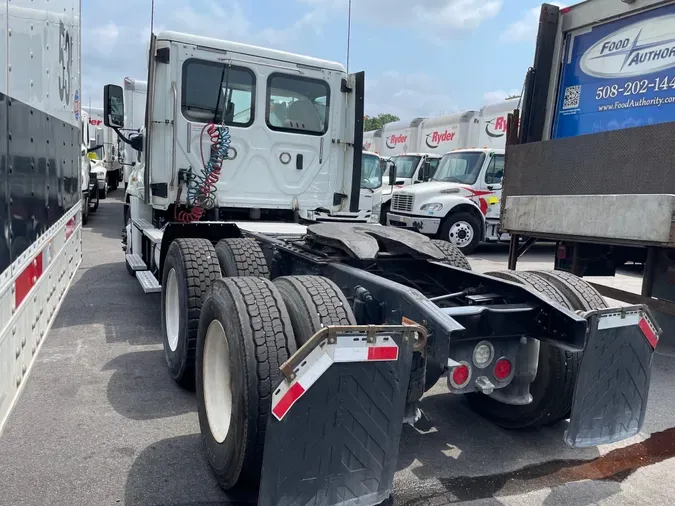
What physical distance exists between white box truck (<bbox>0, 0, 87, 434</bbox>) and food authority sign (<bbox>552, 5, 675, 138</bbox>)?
530 cm

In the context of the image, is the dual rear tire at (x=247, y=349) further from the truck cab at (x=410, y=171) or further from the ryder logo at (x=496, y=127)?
the ryder logo at (x=496, y=127)

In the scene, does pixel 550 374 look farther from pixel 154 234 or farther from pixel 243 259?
pixel 154 234

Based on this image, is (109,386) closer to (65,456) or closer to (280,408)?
(65,456)

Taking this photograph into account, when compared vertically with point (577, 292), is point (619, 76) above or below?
above

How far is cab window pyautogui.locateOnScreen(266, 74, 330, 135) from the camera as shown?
6102mm

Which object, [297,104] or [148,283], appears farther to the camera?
[297,104]

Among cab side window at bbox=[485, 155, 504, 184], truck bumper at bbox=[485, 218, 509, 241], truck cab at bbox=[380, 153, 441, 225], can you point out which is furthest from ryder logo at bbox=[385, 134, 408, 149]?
truck bumper at bbox=[485, 218, 509, 241]

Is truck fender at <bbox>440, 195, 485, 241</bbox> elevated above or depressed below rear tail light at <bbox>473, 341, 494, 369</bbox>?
above

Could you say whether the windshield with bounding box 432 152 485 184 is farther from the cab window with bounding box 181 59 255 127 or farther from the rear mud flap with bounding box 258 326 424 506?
the rear mud flap with bounding box 258 326 424 506

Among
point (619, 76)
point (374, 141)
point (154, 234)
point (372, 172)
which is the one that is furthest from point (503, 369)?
point (374, 141)

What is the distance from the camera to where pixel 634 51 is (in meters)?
5.69

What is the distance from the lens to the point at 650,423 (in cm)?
383

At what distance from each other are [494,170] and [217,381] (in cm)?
1080

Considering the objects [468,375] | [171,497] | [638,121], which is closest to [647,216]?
[638,121]
